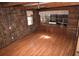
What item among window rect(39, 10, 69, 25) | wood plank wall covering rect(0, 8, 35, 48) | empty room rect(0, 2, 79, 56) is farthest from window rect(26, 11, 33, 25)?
window rect(39, 10, 69, 25)

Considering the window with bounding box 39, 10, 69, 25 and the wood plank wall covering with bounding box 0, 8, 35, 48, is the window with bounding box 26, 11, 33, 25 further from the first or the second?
the window with bounding box 39, 10, 69, 25

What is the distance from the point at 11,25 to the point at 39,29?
10.3ft

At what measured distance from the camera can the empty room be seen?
331 cm

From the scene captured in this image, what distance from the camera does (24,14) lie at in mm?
5297

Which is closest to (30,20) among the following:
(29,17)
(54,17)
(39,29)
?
(29,17)

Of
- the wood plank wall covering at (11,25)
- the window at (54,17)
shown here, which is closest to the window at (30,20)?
the wood plank wall covering at (11,25)

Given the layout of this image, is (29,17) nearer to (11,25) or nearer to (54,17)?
(11,25)

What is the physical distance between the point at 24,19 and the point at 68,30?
3.00 meters

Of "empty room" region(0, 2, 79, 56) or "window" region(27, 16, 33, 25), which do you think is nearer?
"empty room" region(0, 2, 79, 56)

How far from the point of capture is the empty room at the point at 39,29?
10.9 ft

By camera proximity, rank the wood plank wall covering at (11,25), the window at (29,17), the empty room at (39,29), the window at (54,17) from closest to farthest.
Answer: the empty room at (39,29)
the wood plank wall covering at (11,25)
the window at (29,17)
the window at (54,17)

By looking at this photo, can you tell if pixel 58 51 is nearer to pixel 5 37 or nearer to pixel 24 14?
pixel 5 37

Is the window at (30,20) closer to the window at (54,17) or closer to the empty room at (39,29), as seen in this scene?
the empty room at (39,29)

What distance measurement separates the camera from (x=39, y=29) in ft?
23.1
